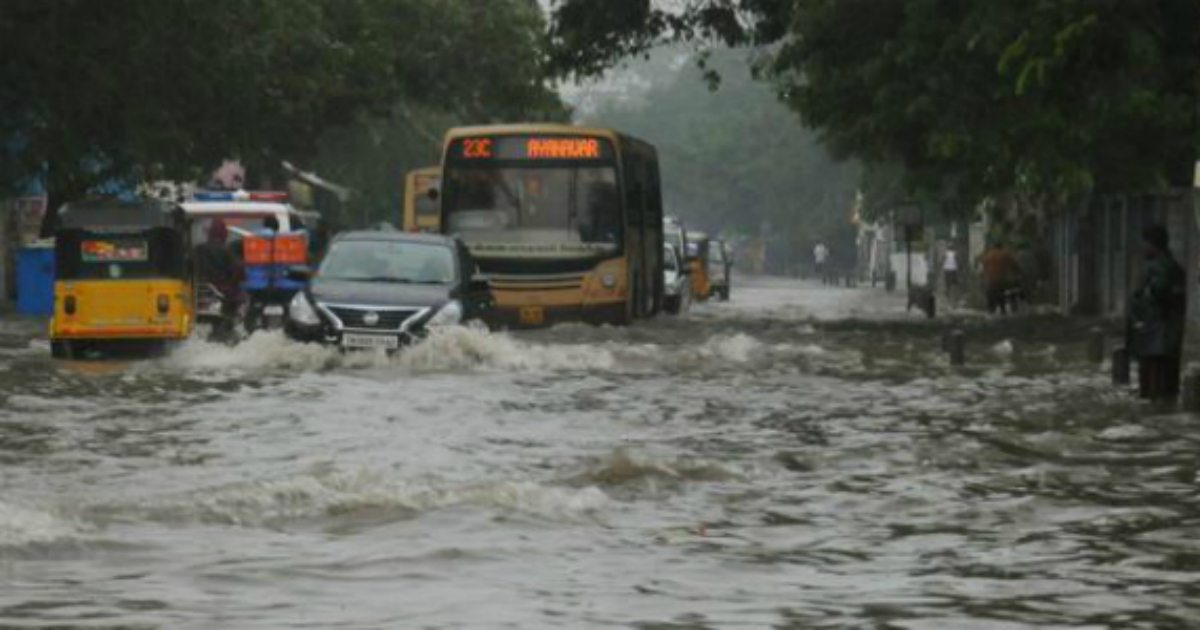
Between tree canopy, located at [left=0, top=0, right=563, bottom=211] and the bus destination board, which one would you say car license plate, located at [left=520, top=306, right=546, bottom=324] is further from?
tree canopy, located at [left=0, top=0, right=563, bottom=211]

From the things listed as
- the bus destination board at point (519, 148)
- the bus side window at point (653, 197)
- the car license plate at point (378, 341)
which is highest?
the bus destination board at point (519, 148)

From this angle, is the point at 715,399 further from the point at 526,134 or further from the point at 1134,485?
the point at 526,134

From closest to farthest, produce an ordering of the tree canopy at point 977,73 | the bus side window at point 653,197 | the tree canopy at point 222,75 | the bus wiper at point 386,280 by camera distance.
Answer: the bus wiper at point 386,280, the tree canopy at point 977,73, the tree canopy at point 222,75, the bus side window at point 653,197

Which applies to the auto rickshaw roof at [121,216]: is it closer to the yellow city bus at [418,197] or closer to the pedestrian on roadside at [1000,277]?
the pedestrian on roadside at [1000,277]

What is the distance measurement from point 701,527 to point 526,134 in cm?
→ 2707

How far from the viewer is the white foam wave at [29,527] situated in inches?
500

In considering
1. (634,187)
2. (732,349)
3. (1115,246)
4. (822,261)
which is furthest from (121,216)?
(822,261)

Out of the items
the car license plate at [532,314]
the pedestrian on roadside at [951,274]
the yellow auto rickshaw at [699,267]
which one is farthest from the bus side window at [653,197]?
the pedestrian on roadside at [951,274]

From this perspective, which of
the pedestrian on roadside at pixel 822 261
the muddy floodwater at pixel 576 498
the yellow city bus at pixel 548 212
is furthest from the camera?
the pedestrian on roadside at pixel 822 261

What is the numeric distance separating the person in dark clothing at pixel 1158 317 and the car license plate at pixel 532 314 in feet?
53.8

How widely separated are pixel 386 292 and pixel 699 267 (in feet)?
145

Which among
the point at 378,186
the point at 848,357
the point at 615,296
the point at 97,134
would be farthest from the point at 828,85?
the point at 378,186

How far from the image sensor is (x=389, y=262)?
30.8 meters

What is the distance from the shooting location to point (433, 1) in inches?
2566
